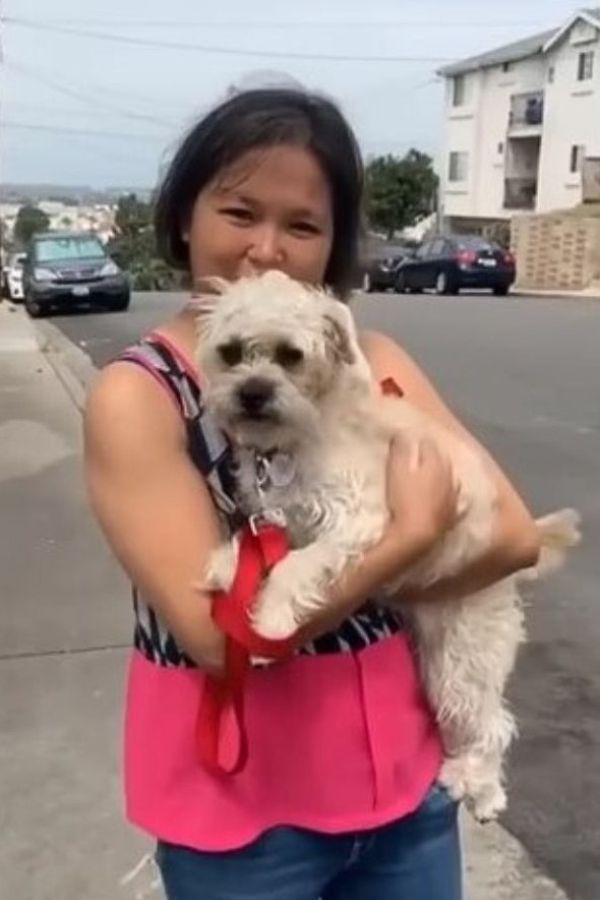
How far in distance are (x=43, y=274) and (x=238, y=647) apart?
87.7ft

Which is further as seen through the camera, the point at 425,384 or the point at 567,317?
the point at 567,317

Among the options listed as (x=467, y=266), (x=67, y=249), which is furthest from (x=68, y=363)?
(x=467, y=266)

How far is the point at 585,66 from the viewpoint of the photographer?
59656mm

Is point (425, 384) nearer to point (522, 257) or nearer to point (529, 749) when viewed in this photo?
point (529, 749)

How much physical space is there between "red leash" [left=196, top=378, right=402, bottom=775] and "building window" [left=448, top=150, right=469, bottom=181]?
6896cm

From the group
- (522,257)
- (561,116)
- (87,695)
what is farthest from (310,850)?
(561,116)

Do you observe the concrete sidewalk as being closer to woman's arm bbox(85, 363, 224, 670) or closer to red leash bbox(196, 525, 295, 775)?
red leash bbox(196, 525, 295, 775)

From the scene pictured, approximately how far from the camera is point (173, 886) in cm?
177

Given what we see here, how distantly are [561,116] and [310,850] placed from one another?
208 ft

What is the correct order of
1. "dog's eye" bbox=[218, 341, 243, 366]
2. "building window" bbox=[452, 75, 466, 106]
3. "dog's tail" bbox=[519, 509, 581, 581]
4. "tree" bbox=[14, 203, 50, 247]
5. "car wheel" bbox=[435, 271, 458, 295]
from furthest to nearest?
"tree" bbox=[14, 203, 50, 247] < "building window" bbox=[452, 75, 466, 106] < "car wheel" bbox=[435, 271, 458, 295] < "dog's tail" bbox=[519, 509, 581, 581] < "dog's eye" bbox=[218, 341, 243, 366]

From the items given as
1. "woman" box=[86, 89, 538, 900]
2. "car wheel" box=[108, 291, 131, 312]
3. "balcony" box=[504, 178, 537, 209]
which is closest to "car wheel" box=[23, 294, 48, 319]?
"car wheel" box=[108, 291, 131, 312]

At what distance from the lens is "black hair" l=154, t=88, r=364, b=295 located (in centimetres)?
178

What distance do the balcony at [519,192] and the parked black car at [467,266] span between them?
31407 millimetres

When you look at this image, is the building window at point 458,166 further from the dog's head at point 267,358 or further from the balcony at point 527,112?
the dog's head at point 267,358
